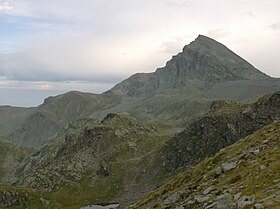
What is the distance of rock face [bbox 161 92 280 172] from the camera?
156000mm

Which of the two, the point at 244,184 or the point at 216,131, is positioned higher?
the point at 244,184

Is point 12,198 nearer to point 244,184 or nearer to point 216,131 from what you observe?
point 216,131

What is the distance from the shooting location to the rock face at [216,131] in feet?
512

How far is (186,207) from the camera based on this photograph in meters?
45.5

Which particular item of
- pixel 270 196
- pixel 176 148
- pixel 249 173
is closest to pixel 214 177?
pixel 249 173

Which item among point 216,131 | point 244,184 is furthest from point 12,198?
point 244,184

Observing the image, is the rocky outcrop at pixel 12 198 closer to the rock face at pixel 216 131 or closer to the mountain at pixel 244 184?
the rock face at pixel 216 131

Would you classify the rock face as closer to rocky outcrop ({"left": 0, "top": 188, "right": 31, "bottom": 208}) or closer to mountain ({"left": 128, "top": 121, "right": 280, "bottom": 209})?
rocky outcrop ({"left": 0, "top": 188, "right": 31, "bottom": 208})

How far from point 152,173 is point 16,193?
215ft

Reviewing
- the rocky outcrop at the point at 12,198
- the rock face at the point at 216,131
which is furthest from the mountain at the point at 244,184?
the rocky outcrop at the point at 12,198

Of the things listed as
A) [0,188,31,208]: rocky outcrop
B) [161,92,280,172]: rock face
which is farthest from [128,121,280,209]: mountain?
[0,188,31,208]: rocky outcrop

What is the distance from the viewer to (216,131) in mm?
175625

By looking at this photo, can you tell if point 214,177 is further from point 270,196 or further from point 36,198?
point 36,198

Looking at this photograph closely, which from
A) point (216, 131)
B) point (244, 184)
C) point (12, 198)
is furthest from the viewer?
point (12, 198)
